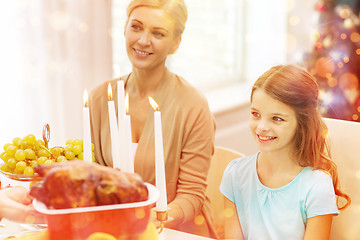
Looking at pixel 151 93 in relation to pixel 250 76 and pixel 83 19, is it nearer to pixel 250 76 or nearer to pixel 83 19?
pixel 83 19

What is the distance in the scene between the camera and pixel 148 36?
5.18 ft

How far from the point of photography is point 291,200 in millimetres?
1358

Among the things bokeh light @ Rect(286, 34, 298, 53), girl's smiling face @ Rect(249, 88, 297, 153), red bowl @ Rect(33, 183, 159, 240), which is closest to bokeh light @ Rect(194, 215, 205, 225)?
girl's smiling face @ Rect(249, 88, 297, 153)

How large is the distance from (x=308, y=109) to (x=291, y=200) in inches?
9.6

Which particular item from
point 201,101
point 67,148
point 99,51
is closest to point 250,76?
point 99,51

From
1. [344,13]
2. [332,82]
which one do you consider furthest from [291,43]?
[332,82]

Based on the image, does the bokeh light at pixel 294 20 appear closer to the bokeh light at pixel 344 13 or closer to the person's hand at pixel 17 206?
the bokeh light at pixel 344 13

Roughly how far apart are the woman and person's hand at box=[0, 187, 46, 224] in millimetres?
609

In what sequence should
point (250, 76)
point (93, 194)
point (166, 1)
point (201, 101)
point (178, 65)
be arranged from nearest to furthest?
point (93, 194) < point (166, 1) < point (201, 101) < point (178, 65) < point (250, 76)

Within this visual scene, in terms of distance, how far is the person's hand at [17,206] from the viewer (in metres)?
0.93

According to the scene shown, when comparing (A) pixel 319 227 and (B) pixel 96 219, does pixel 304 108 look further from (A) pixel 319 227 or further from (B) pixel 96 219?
(B) pixel 96 219

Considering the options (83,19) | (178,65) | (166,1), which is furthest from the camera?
(178,65)

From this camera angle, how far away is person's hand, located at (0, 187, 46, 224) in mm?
932

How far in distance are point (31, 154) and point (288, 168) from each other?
2.19ft
